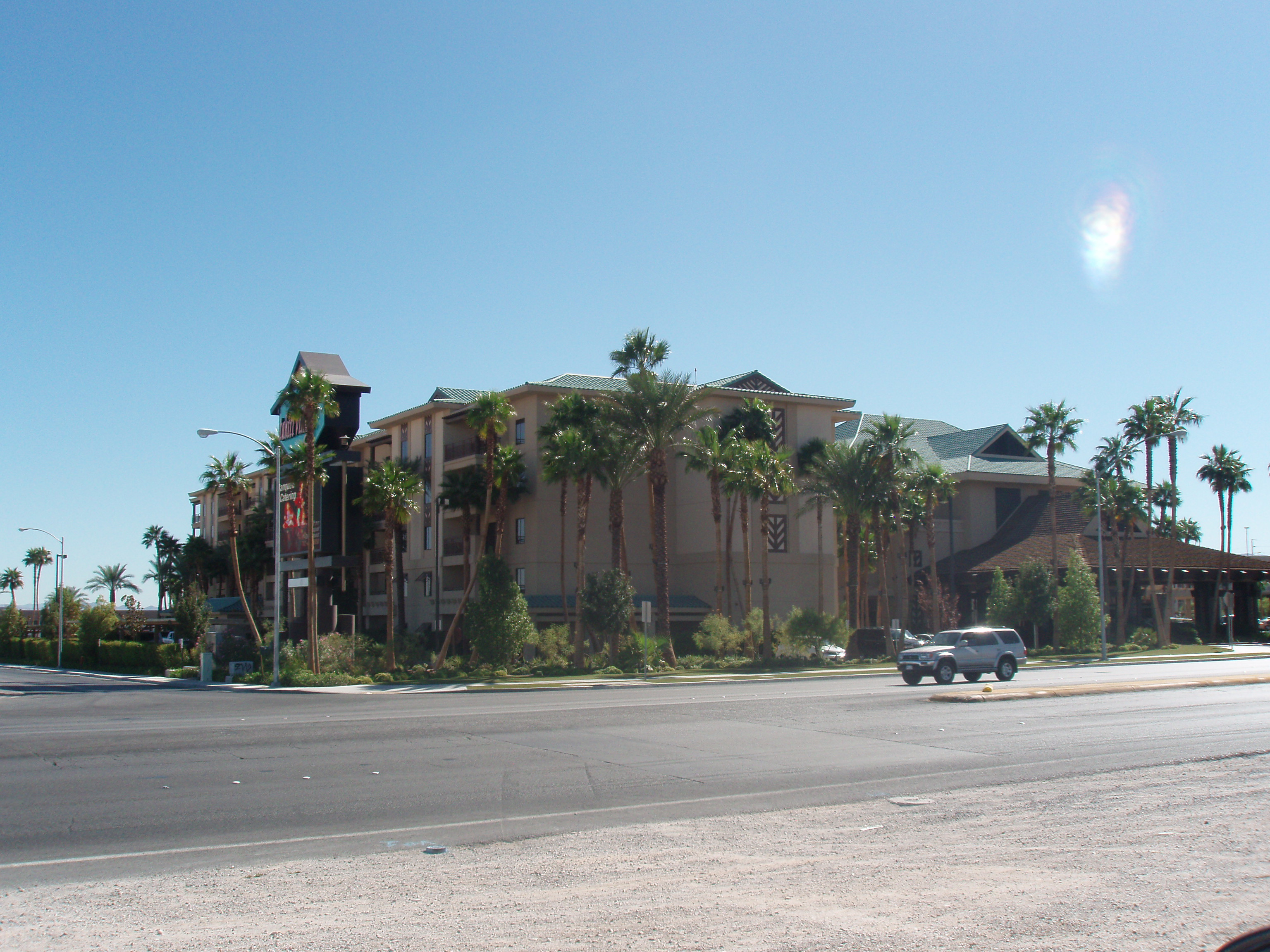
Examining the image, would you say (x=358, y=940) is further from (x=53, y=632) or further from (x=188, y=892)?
(x=53, y=632)

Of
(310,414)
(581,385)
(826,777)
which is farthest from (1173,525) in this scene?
(826,777)

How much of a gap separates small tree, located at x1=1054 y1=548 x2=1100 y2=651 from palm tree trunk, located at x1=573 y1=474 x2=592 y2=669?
26.1 metres

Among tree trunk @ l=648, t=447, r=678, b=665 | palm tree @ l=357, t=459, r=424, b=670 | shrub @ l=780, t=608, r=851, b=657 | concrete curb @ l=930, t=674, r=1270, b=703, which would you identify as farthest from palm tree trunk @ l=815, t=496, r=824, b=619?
concrete curb @ l=930, t=674, r=1270, b=703

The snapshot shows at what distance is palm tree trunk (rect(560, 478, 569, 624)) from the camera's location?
167ft

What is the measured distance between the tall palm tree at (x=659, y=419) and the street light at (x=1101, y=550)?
66.5 feet

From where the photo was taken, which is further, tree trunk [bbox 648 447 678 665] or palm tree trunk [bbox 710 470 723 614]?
palm tree trunk [bbox 710 470 723 614]

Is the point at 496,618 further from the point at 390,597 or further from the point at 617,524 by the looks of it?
the point at 390,597

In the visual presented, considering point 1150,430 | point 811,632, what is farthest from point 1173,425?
point 811,632

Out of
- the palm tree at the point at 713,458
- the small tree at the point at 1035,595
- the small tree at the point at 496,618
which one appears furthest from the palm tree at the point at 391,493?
the small tree at the point at 1035,595

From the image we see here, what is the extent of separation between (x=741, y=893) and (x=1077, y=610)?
5329 centimetres

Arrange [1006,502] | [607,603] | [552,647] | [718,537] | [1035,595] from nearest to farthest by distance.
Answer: [607,603] < [552,647] < [718,537] < [1035,595] < [1006,502]

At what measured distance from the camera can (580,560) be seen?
46188 millimetres

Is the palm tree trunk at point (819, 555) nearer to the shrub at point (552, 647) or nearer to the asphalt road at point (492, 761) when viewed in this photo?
the shrub at point (552, 647)

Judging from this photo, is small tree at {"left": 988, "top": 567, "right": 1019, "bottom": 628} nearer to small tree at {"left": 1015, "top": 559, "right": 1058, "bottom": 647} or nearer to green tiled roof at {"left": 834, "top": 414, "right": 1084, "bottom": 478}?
small tree at {"left": 1015, "top": 559, "right": 1058, "bottom": 647}
